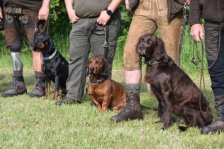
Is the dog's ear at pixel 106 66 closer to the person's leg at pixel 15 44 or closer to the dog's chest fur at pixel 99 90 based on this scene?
the dog's chest fur at pixel 99 90

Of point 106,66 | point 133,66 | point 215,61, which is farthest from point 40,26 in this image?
point 215,61

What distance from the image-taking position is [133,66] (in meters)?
5.48

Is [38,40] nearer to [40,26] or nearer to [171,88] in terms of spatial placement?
[40,26]

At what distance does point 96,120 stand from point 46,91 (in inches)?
80.7

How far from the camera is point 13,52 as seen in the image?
292 inches

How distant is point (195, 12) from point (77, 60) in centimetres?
218

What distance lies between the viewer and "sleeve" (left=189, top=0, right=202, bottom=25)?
4832 millimetres

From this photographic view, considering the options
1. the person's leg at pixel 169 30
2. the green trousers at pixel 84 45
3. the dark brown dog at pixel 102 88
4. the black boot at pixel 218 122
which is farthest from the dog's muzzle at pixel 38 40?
the black boot at pixel 218 122

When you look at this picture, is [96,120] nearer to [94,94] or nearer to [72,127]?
[72,127]

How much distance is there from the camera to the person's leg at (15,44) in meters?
7.21

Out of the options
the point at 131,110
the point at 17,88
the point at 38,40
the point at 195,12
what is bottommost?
the point at 17,88

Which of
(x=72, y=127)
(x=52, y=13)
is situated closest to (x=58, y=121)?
(x=72, y=127)

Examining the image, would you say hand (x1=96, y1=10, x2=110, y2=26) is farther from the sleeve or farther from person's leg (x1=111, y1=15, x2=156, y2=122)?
the sleeve

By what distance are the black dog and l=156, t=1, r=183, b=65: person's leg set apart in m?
2.25
